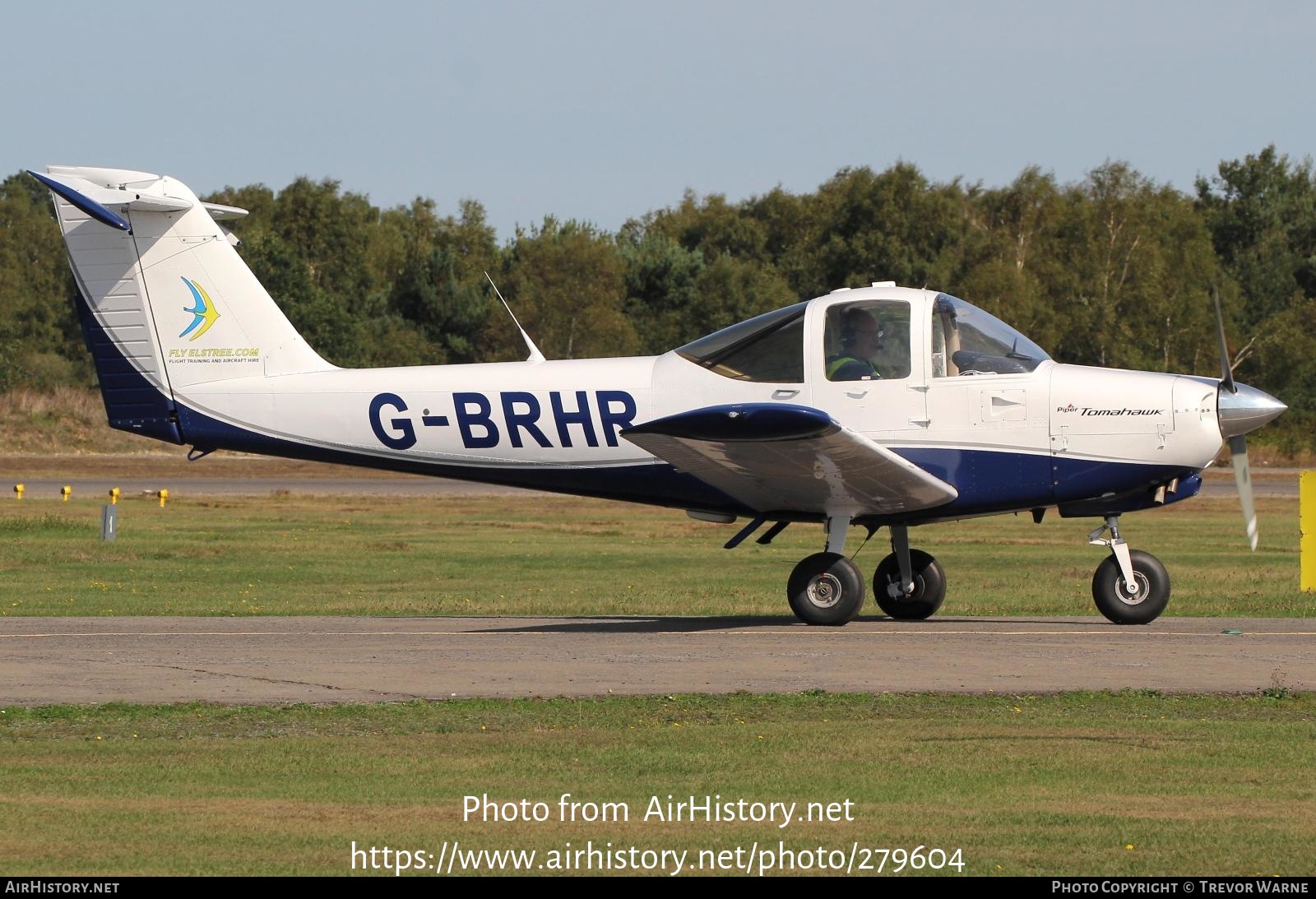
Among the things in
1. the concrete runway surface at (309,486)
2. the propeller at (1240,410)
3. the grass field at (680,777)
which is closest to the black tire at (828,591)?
the propeller at (1240,410)

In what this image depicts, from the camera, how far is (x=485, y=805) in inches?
288

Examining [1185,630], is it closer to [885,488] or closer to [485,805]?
[885,488]

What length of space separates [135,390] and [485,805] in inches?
384

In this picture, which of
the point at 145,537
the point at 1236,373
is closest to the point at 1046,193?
the point at 1236,373

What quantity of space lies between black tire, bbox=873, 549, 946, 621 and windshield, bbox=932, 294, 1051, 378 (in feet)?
6.87

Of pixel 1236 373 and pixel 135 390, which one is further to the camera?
pixel 1236 373

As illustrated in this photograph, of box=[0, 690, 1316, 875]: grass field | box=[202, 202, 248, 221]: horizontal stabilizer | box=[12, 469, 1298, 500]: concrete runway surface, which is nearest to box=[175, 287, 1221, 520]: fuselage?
box=[202, 202, 248, 221]: horizontal stabilizer

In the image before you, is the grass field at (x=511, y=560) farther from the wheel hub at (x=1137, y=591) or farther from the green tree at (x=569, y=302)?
the green tree at (x=569, y=302)

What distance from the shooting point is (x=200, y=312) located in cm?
1586

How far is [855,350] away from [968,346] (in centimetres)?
94

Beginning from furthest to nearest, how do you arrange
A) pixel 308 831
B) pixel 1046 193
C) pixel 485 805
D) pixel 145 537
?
pixel 1046 193 → pixel 145 537 → pixel 485 805 → pixel 308 831

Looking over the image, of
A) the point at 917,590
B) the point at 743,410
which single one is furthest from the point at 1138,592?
the point at 743,410

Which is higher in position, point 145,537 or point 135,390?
point 135,390

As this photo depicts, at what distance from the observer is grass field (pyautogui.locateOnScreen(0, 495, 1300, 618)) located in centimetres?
1870
